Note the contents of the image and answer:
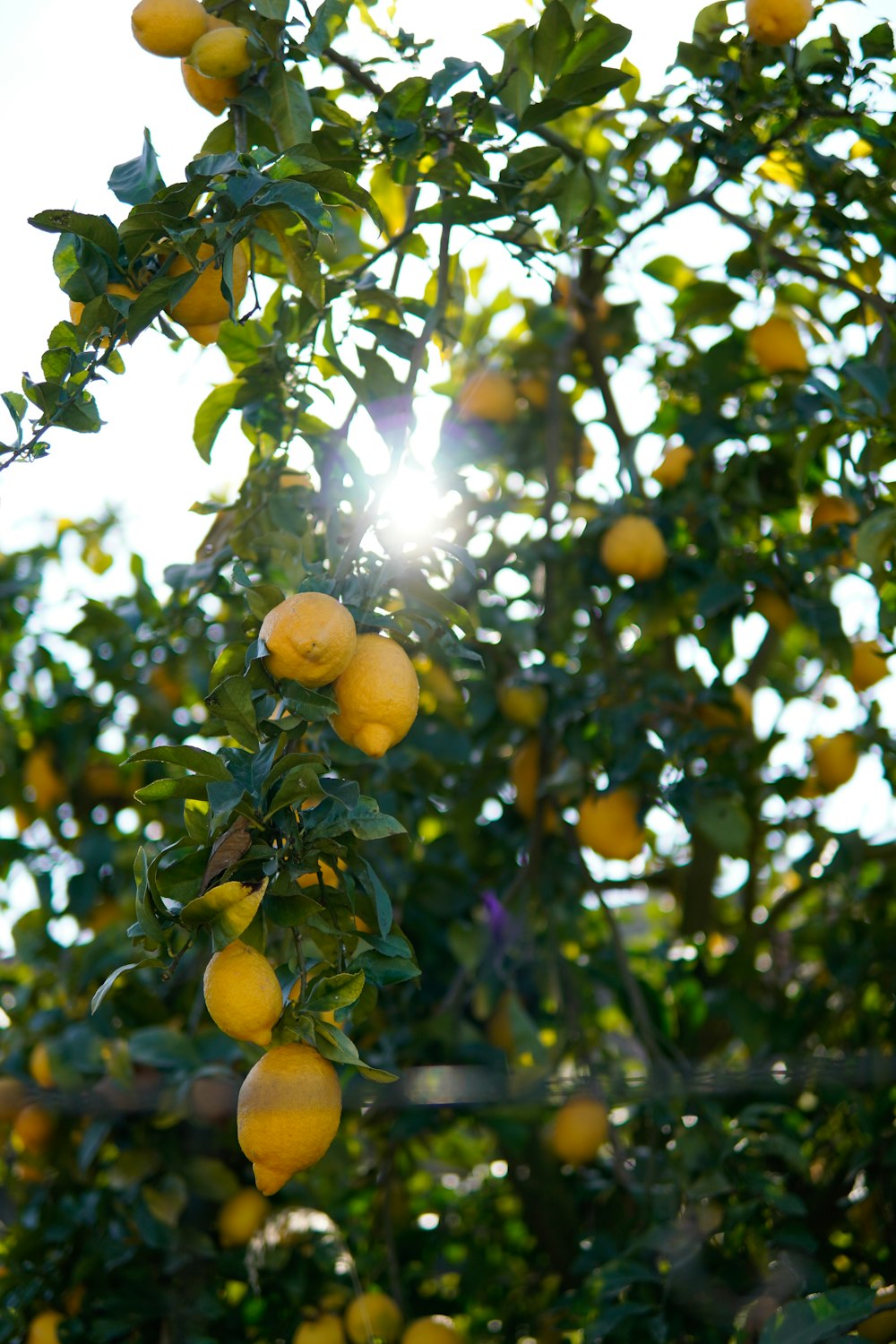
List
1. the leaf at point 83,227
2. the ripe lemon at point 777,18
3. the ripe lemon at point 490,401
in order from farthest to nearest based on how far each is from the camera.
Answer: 1. the ripe lemon at point 490,401
2. the ripe lemon at point 777,18
3. the leaf at point 83,227

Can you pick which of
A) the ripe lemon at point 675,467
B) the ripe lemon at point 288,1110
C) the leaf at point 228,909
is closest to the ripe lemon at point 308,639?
the leaf at point 228,909

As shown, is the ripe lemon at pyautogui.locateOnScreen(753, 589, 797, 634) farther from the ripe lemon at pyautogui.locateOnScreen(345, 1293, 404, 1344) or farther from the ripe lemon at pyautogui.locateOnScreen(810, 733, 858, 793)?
the ripe lemon at pyautogui.locateOnScreen(345, 1293, 404, 1344)

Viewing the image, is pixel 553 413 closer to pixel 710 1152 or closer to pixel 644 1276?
pixel 710 1152

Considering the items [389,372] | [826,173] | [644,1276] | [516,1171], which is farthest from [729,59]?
[516,1171]

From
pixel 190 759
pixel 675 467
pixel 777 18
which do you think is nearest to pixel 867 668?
pixel 675 467

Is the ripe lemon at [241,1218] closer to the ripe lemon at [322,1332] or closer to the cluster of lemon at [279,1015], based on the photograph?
the ripe lemon at [322,1332]

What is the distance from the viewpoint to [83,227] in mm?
964

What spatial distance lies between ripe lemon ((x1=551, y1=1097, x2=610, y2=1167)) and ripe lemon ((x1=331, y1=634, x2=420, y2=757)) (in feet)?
3.55

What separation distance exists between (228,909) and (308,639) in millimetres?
202

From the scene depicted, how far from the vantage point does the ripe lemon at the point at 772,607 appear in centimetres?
181

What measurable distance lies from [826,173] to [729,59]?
0.20 m

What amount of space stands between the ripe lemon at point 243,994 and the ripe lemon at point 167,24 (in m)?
0.81

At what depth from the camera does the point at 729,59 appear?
143cm

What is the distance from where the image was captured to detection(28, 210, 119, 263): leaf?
951 mm
